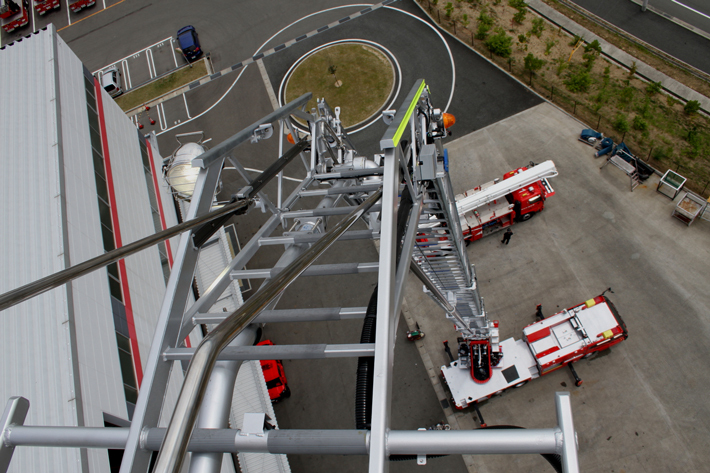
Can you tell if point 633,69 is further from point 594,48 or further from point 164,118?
point 164,118

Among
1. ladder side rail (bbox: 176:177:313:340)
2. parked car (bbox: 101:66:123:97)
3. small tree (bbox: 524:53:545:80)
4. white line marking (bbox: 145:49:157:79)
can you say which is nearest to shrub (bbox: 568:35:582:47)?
small tree (bbox: 524:53:545:80)

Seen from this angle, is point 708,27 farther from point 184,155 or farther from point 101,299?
point 101,299

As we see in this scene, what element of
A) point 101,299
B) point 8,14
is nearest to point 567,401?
point 101,299

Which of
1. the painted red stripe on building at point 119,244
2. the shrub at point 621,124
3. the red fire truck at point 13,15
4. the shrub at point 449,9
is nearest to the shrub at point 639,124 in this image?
the shrub at point 621,124

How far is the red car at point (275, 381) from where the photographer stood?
20797mm

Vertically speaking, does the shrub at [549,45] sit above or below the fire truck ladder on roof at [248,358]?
above

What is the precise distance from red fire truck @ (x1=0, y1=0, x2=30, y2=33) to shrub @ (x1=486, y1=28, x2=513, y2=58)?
149ft

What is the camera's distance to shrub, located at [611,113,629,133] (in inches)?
979

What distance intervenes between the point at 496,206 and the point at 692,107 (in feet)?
45.7

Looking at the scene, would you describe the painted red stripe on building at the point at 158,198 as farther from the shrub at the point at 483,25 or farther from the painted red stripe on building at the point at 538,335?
the shrub at the point at 483,25

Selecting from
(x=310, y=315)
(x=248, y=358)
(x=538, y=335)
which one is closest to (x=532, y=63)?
(x=538, y=335)

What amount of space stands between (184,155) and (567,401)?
27.0m

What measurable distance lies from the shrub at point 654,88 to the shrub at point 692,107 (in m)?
1.85

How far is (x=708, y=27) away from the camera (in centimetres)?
2803
